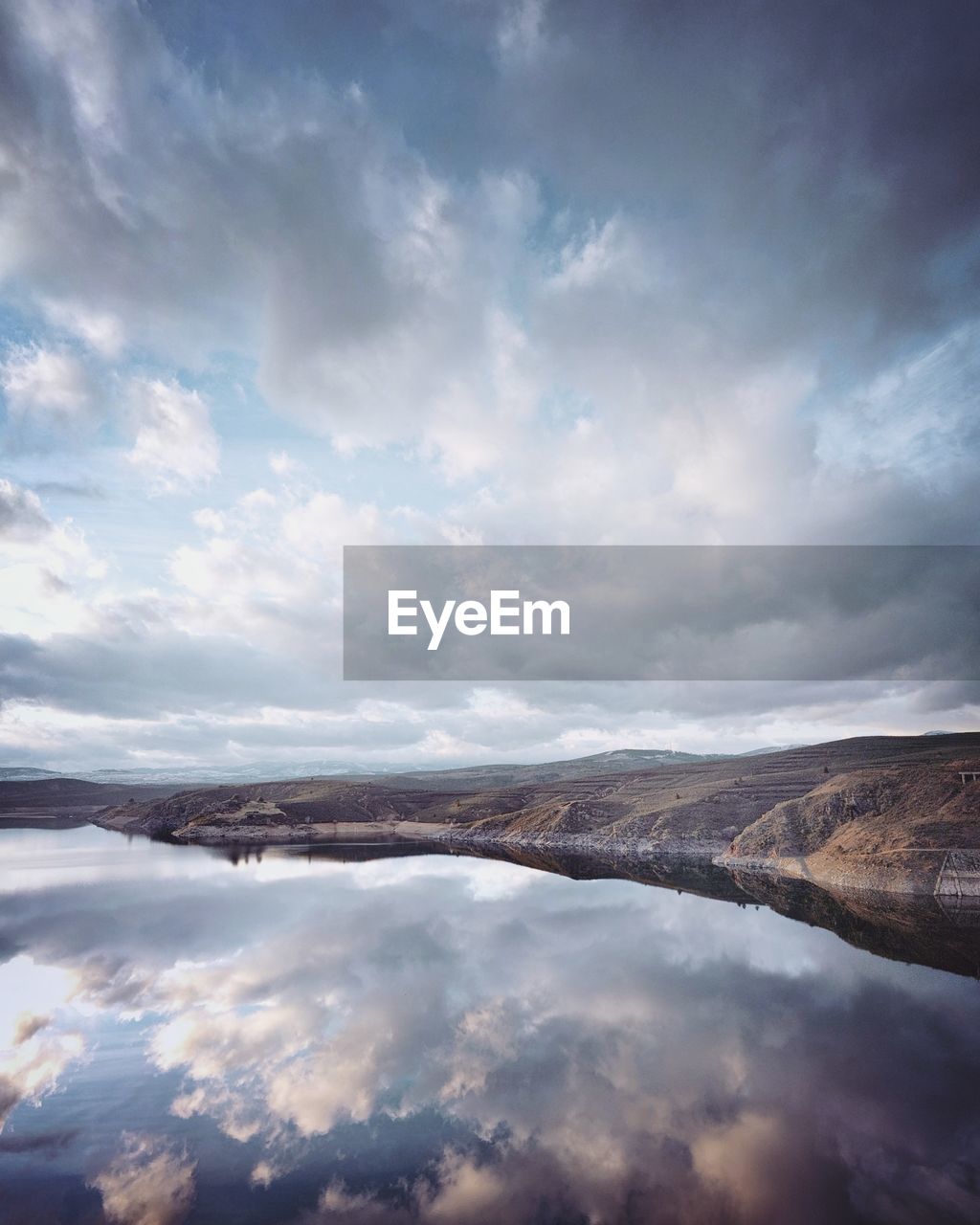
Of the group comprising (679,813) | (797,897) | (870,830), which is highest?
(870,830)

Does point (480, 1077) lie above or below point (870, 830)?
below

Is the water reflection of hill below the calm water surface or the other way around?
below

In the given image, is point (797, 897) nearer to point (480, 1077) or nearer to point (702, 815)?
point (702, 815)

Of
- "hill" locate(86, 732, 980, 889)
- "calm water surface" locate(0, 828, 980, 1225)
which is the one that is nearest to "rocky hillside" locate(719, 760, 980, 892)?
"hill" locate(86, 732, 980, 889)

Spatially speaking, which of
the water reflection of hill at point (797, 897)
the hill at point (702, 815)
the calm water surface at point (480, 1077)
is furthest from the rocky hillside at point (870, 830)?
the calm water surface at point (480, 1077)

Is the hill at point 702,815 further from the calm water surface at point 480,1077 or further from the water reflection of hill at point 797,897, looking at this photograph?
the calm water surface at point 480,1077

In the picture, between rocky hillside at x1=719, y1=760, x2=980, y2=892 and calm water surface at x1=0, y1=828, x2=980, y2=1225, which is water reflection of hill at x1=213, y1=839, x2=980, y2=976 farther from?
calm water surface at x1=0, y1=828, x2=980, y2=1225

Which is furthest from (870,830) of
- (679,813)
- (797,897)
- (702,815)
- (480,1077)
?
(480,1077)
